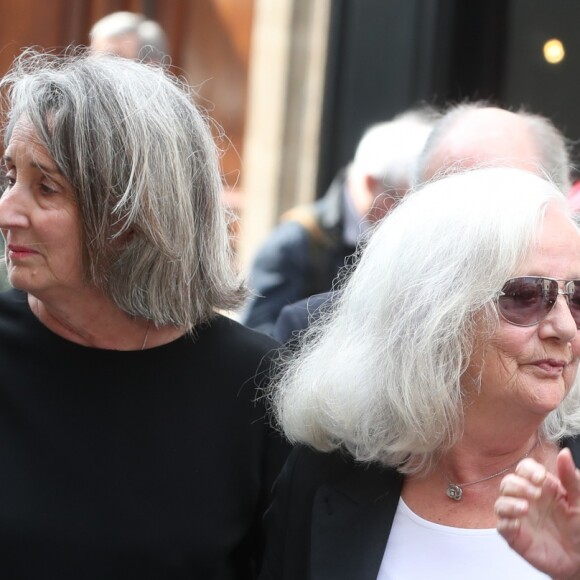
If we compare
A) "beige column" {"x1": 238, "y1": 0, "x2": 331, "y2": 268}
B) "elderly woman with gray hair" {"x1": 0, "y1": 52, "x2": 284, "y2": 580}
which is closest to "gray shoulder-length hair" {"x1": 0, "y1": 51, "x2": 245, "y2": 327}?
"elderly woman with gray hair" {"x1": 0, "y1": 52, "x2": 284, "y2": 580}

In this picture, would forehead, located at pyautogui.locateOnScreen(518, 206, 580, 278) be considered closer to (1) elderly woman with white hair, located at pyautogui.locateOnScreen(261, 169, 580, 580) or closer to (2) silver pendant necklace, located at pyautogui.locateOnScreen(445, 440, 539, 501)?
(1) elderly woman with white hair, located at pyautogui.locateOnScreen(261, 169, 580, 580)

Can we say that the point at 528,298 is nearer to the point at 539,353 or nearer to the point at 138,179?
the point at 539,353

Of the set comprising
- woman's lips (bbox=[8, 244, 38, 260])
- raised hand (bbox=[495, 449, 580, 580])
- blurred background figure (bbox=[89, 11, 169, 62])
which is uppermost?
blurred background figure (bbox=[89, 11, 169, 62])

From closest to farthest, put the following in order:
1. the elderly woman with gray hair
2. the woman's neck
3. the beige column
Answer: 1. the elderly woman with gray hair
2. the woman's neck
3. the beige column

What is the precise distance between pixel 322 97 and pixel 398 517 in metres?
4.04

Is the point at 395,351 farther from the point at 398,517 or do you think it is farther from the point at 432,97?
the point at 432,97

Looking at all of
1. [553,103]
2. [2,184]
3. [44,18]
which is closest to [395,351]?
[2,184]

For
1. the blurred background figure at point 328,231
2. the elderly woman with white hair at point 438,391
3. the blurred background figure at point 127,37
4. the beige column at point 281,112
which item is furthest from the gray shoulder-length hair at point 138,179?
the beige column at point 281,112

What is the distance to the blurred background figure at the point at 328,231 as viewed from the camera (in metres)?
4.72

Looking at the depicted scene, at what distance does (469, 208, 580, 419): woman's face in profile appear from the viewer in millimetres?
2557

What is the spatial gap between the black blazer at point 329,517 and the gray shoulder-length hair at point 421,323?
6 centimetres

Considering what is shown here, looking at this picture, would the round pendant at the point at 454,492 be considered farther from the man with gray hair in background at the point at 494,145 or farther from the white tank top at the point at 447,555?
the man with gray hair in background at the point at 494,145

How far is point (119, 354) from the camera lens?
3.07 meters

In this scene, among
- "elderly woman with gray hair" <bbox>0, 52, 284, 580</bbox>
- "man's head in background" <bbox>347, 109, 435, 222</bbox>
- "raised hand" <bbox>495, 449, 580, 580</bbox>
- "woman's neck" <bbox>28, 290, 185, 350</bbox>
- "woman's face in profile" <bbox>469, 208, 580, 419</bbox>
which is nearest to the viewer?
"raised hand" <bbox>495, 449, 580, 580</bbox>
